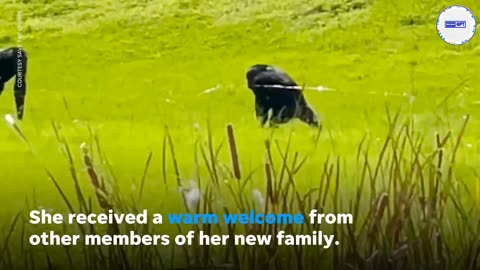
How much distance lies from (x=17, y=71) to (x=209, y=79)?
2.30 feet

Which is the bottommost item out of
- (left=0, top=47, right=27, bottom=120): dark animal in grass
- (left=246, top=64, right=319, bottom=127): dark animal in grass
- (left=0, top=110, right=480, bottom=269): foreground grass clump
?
(left=0, top=110, right=480, bottom=269): foreground grass clump

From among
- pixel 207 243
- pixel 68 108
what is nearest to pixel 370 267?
pixel 207 243

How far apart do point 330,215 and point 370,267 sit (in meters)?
0.26

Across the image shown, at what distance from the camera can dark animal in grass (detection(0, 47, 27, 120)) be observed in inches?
110

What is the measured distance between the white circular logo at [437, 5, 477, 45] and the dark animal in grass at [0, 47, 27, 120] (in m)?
1.54

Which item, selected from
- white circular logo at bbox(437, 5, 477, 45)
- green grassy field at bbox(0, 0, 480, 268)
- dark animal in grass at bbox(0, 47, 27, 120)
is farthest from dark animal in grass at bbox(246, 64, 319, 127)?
dark animal in grass at bbox(0, 47, 27, 120)

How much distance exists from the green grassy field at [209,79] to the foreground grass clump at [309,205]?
28 millimetres

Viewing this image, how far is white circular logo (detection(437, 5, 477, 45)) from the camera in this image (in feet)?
9.44

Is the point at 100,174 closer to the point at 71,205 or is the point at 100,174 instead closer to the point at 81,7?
the point at 71,205

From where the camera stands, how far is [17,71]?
2.81 m
